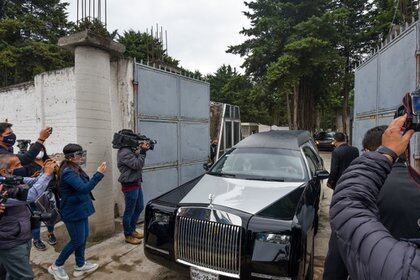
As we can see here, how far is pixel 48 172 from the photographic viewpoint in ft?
9.25

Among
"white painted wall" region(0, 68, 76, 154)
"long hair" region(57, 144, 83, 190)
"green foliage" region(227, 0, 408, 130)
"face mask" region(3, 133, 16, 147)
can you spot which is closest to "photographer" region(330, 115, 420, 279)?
"long hair" region(57, 144, 83, 190)

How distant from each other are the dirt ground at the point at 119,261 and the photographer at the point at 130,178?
255 mm

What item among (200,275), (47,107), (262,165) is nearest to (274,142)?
(262,165)

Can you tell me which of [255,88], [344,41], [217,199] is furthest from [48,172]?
[344,41]

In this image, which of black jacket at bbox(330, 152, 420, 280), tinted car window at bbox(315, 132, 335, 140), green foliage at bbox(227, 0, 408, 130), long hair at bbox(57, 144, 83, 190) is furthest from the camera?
tinted car window at bbox(315, 132, 335, 140)

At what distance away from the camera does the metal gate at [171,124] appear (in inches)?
228

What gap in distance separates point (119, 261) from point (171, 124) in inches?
127

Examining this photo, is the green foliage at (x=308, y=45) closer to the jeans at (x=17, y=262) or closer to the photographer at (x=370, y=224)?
the jeans at (x=17, y=262)

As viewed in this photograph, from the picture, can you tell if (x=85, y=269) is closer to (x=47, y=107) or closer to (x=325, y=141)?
(x=47, y=107)

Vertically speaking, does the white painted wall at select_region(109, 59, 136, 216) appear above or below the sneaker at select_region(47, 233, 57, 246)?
above

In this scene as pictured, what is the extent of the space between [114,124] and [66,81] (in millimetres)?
2864

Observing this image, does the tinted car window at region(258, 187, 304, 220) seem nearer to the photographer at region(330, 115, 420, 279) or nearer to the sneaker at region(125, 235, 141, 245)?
the photographer at region(330, 115, 420, 279)

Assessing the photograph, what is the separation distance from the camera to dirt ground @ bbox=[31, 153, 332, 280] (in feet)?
12.2

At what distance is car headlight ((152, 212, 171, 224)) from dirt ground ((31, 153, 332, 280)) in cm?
86
